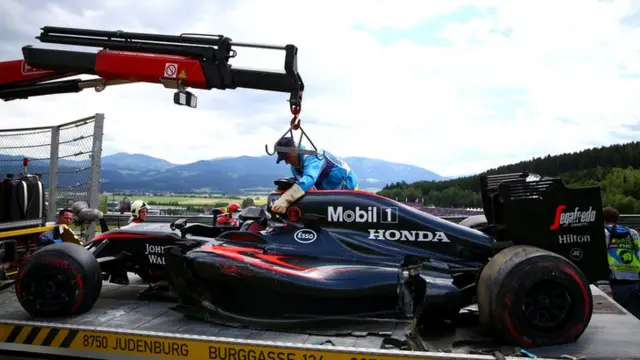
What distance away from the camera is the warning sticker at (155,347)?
4.00m

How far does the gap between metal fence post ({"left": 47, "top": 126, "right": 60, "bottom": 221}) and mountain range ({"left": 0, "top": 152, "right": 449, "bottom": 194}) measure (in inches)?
4.9

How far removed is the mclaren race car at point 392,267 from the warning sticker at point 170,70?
1842mm

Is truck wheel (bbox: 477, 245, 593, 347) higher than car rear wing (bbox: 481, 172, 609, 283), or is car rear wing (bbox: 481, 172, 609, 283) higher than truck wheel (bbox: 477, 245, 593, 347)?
car rear wing (bbox: 481, 172, 609, 283)

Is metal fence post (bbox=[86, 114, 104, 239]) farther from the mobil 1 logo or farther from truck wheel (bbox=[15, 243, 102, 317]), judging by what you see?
the mobil 1 logo

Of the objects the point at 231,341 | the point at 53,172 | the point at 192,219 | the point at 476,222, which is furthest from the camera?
the point at 192,219

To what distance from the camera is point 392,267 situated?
5.30 metres

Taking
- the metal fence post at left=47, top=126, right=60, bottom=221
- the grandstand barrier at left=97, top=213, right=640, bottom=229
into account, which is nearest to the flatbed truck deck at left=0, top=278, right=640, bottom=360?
the metal fence post at left=47, top=126, right=60, bottom=221

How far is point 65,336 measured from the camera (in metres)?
A: 4.64

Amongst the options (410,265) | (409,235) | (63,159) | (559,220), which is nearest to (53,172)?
(63,159)

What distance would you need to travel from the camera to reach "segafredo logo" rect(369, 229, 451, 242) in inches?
218

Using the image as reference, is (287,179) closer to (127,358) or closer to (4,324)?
(127,358)

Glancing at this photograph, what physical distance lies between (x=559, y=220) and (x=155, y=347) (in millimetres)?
3762

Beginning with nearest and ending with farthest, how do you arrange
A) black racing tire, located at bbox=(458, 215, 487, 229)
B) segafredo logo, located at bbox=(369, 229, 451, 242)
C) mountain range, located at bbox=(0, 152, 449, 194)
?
1. segafredo logo, located at bbox=(369, 229, 451, 242)
2. black racing tire, located at bbox=(458, 215, 487, 229)
3. mountain range, located at bbox=(0, 152, 449, 194)

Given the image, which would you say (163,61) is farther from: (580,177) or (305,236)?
(580,177)
